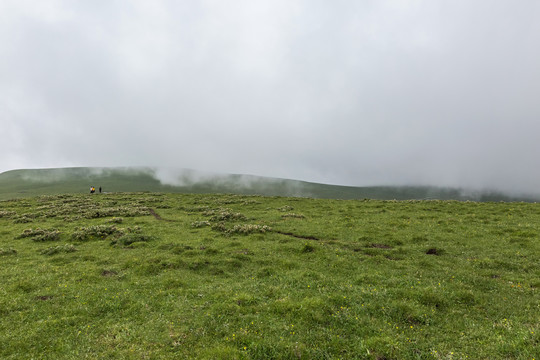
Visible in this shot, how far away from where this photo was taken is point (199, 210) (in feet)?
159

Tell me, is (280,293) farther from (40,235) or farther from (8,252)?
(40,235)

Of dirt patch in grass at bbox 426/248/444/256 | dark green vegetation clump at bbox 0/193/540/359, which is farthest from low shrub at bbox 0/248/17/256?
dirt patch in grass at bbox 426/248/444/256

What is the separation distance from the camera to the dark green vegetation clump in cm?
1026

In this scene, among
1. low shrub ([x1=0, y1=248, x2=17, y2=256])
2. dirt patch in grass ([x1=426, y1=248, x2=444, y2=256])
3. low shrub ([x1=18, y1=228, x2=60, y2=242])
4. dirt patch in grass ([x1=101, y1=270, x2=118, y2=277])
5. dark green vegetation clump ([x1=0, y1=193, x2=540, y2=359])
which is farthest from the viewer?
low shrub ([x1=18, y1=228, x2=60, y2=242])

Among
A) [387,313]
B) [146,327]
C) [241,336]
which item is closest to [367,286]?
[387,313]

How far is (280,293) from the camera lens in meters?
14.6

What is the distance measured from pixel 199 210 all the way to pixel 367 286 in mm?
38478

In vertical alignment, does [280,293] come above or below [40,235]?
above

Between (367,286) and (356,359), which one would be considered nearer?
(356,359)

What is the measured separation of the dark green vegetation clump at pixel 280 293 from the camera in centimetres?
1026

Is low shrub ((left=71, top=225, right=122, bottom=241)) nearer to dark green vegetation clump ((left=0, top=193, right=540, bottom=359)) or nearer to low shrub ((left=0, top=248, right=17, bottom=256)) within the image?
dark green vegetation clump ((left=0, top=193, right=540, bottom=359))

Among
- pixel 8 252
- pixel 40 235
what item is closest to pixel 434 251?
pixel 8 252

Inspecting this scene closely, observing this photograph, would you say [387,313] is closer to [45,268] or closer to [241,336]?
[241,336]

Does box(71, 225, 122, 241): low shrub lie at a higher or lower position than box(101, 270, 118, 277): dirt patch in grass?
higher
